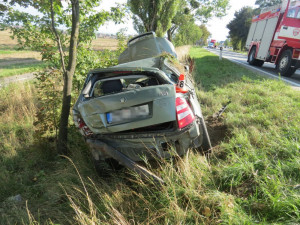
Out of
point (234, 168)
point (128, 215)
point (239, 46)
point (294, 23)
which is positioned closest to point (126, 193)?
point (128, 215)

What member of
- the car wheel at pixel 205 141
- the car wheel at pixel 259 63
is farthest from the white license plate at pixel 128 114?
the car wheel at pixel 259 63

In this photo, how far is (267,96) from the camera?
442cm

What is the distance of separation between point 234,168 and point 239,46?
43.7 meters

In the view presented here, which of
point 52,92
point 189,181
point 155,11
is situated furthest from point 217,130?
point 155,11

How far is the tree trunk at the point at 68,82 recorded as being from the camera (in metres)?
3.07

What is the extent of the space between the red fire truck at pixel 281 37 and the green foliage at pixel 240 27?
31.4m

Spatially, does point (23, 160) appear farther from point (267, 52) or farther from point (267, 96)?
point (267, 52)

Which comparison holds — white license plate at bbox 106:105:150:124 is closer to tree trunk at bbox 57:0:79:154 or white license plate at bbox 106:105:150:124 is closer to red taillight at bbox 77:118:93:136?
red taillight at bbox 77:118:93:136

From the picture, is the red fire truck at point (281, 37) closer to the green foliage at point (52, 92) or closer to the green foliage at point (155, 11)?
the green foliage at point (155, 11)

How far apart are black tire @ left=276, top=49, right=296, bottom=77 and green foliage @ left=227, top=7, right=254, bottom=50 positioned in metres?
34.9

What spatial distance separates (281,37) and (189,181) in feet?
30.9

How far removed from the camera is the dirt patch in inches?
126

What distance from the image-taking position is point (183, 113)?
7.06 feet

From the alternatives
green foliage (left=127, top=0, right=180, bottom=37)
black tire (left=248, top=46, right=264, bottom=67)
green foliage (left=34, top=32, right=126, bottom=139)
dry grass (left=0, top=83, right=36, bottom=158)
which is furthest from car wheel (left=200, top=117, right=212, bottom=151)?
green foliage (left=127, top=0, right=180, bottom=37)
